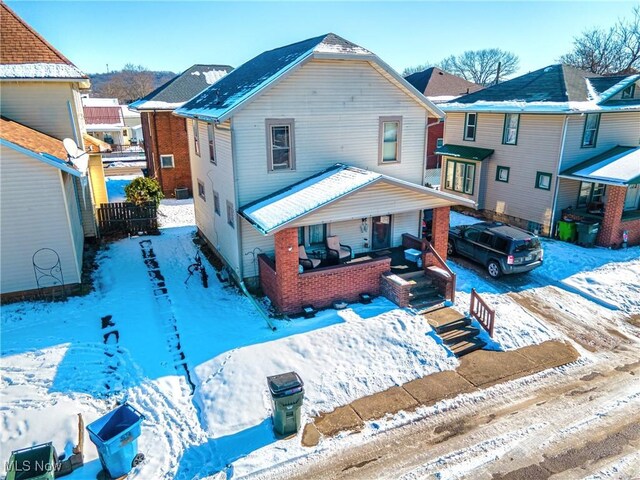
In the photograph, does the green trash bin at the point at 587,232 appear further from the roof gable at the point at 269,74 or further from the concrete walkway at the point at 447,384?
the concrete walkway at the point at 447,384

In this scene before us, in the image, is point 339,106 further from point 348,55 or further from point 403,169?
point 403,169

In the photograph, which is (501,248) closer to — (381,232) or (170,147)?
(381,232)

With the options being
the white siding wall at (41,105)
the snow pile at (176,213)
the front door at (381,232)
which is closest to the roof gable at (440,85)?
the snow pile at (176,213)

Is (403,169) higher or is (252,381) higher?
(403,169)

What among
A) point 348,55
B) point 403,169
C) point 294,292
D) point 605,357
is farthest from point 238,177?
point 605,357

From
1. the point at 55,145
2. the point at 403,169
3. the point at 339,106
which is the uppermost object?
the point at 339,106

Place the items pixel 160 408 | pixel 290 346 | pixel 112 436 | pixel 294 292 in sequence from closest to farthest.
Result: pixel 112 436 → pixel 160 408 → pixel 290 346 → pixel 294 292
